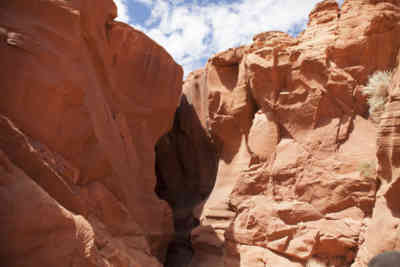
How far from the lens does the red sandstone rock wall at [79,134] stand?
2889 millimetres

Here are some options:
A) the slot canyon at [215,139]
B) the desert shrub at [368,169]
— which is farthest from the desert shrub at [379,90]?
the desert shrub at [368,169]

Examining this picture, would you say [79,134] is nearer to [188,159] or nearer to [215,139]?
[215,139]

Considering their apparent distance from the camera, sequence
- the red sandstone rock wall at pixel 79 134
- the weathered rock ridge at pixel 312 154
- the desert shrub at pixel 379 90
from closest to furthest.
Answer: the red sandstone rock wall at pixel 79 134 → the desert shrub at pixel 379 90 → the weathered rock ridge at pixel 312 154

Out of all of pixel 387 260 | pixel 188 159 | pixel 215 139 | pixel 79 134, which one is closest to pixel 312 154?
pixel 215 139

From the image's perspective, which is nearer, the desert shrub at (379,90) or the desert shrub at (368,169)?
the desert shrub at (379,90)

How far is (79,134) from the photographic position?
5.89 meters

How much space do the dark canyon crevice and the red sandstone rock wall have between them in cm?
281

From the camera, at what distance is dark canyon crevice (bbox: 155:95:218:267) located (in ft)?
39.2

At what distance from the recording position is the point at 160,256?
27.6ft

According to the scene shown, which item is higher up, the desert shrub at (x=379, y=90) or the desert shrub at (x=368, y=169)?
the desert shrub at (x=379, y=90)

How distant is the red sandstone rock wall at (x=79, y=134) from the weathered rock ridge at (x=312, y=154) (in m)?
2.41

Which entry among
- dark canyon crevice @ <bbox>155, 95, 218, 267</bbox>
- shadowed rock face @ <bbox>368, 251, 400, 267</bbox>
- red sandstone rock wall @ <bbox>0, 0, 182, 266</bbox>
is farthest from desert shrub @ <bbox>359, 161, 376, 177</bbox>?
dark canyon crevice @ <bbox>155, 95, 218, 267</bbox>

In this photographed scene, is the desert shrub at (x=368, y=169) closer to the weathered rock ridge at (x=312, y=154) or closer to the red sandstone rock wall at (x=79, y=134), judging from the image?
the weathered rock ridge at (x=312, y=154)

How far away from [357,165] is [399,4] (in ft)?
13.3
